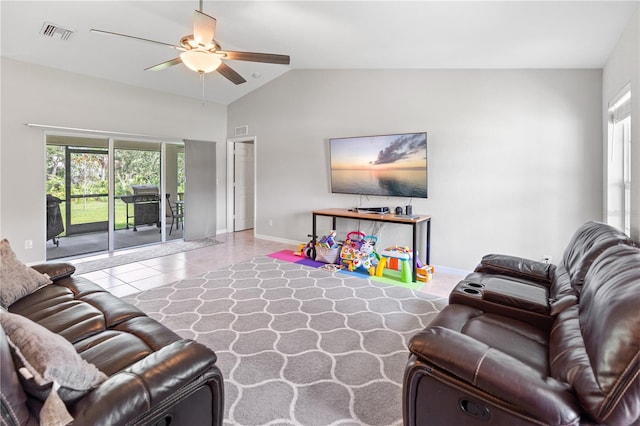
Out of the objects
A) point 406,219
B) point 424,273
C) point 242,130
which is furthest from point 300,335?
point 242,130

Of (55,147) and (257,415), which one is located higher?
(55,147)

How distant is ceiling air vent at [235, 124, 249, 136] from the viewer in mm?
6875

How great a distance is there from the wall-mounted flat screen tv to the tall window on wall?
6.26 feet

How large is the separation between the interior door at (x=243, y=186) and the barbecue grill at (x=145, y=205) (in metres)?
1.66

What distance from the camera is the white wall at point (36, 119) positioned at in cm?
443

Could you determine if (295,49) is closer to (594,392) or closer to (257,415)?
(257,415)

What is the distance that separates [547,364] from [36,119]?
20.4 feet

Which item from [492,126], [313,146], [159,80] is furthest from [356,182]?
[159,80]

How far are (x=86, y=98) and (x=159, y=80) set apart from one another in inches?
44.4

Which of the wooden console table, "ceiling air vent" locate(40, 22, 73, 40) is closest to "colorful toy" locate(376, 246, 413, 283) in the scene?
the wooden console table

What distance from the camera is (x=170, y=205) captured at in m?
6.73

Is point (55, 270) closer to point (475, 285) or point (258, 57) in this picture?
point (258, 57)

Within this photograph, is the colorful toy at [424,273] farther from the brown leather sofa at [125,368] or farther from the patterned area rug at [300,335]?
the brown leather sofa at [125,368]

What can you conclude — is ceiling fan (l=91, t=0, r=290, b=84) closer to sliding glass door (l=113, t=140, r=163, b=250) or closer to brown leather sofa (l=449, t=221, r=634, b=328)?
brown leather sofa (l=449, t=221, r=634, b=328)
